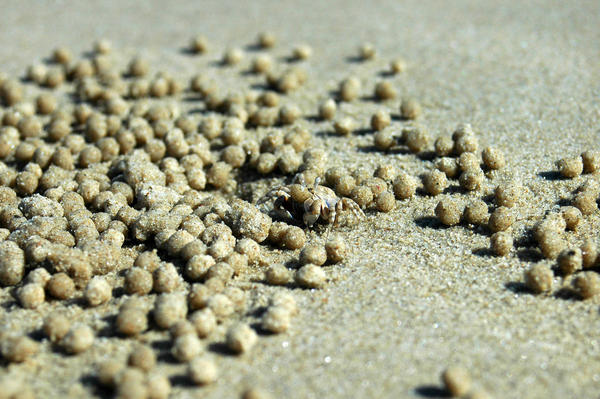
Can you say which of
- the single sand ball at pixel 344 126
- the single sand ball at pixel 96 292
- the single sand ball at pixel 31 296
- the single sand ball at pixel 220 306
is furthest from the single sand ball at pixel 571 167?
the single sand ball at pixel 31 296

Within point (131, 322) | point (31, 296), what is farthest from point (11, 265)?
point (131, 322)

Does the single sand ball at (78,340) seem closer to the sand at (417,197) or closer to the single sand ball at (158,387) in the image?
the sand at (417,197)

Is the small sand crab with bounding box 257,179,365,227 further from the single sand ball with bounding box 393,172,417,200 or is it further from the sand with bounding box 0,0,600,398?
Answer: the single sand ball with bounding box 393,172,417,200

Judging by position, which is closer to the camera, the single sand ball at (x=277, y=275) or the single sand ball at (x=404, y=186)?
the single sand ball at (x=277, y=275)

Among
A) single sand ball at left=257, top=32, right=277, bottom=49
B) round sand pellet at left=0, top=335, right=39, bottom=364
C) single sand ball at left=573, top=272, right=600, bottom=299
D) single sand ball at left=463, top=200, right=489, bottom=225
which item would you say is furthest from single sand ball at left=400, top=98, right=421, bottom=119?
round sand pellet at left=0, top=335, right=39, bottom=364

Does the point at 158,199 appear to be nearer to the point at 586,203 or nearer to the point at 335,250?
the point at 335,250

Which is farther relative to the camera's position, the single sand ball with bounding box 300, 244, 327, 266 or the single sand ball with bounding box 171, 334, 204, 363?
the single sand ball with bounding box 300, 244, 327, 266
